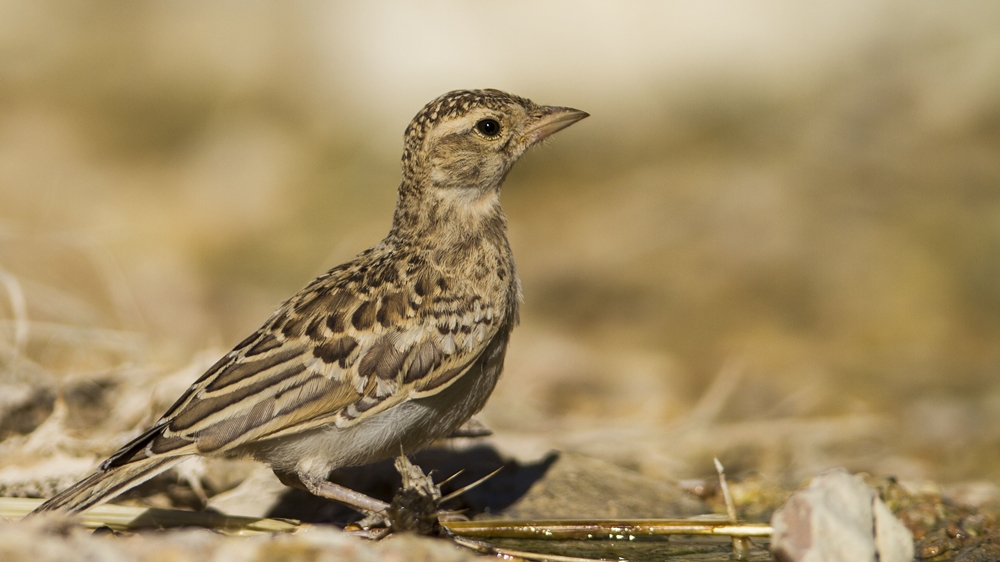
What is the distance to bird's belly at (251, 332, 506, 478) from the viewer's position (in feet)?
14.6

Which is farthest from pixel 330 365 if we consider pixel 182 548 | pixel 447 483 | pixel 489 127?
pixel 489 127

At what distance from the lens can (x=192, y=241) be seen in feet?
39.7

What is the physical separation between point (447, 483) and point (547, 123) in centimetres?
193

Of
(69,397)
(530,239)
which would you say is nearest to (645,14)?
(530,239)

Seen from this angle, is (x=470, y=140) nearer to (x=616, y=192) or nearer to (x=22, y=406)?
(x=22, y=406)

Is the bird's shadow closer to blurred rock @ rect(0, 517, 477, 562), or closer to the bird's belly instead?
the bird's belly

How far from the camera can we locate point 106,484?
13.4 ft

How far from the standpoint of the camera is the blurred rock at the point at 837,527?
3443 millimetres

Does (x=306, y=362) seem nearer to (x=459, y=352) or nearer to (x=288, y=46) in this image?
(x=459, y=352)

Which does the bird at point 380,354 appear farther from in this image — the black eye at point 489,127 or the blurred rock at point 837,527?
the blurred rock at point 837,527

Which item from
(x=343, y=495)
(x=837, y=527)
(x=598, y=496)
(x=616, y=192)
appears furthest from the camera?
(x=616, y=192)

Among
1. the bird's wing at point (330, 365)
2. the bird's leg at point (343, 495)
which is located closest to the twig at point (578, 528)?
the bird's leg at point (343, 495)

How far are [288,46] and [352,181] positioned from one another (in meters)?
2.75

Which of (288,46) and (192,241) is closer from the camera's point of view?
(192,241)
